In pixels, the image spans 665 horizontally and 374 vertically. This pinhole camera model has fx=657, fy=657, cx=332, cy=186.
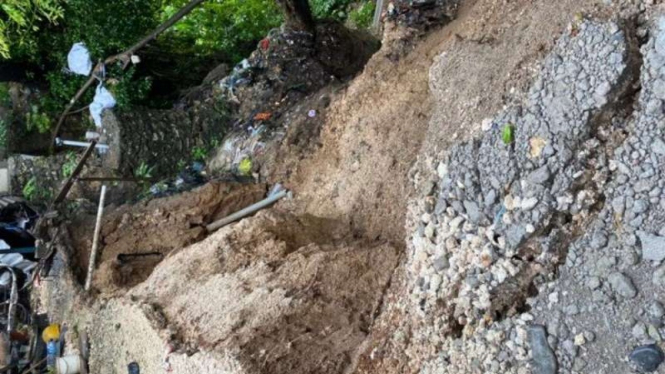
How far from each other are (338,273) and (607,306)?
6.35 feet

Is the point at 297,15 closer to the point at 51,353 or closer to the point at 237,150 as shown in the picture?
the point at 237,150

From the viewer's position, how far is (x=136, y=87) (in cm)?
786

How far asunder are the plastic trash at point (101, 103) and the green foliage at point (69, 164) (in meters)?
0.58

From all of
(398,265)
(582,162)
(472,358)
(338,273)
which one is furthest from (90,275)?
(582,162)

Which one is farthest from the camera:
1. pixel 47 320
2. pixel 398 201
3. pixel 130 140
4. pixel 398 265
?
pixel 130 140

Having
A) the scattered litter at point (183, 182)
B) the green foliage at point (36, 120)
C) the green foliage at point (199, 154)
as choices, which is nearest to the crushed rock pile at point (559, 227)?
the scattered litter at point (183, 182)

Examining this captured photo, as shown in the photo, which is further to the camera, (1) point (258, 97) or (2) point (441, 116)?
Result: (1) point (258, 97)

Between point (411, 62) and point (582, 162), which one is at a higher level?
point (411, 62)

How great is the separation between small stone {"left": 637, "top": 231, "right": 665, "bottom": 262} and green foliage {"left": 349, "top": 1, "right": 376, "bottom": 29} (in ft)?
24.0

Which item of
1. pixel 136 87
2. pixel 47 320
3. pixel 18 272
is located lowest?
pixel 47 320

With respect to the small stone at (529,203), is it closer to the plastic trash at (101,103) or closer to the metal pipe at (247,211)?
the metal pipe at (247,211)

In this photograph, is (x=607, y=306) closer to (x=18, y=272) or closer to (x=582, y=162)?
(x=582, y=162)

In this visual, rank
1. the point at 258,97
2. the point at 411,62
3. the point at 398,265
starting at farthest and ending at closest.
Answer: the point at 258,97, the point at 411,62, the point at 398,265

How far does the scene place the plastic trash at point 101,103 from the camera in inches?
294
